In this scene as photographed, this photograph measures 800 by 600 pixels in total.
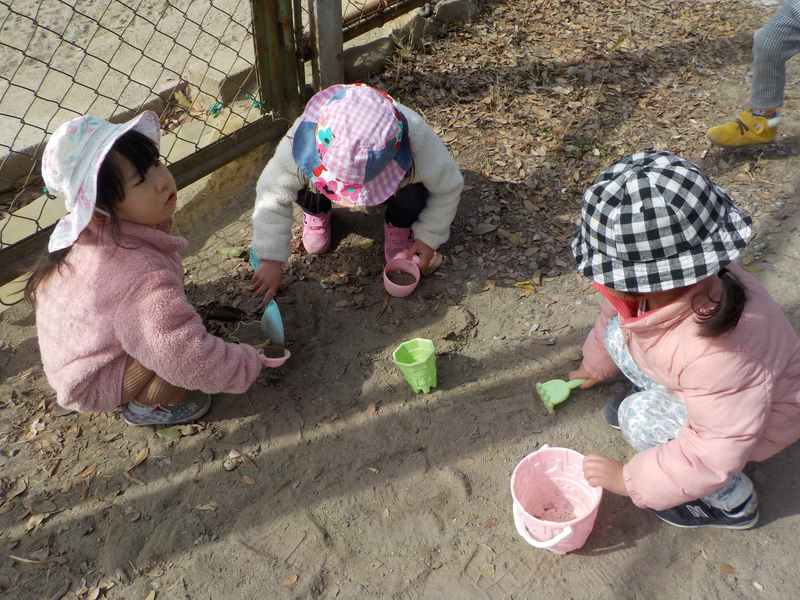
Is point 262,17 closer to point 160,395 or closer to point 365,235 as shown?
point 365,235

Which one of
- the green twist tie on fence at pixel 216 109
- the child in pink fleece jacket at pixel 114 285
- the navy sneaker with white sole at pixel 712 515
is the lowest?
the navy sneaker with white sole at pixel 712 515

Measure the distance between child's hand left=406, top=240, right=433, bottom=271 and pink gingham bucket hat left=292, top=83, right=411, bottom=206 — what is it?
0.54 meters

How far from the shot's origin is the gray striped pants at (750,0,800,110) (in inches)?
132

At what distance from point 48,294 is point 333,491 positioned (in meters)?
1.29

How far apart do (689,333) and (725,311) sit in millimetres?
148

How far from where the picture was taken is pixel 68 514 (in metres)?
2.38

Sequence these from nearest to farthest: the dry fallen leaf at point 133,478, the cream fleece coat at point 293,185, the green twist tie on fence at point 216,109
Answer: the dry fallen leaf at point 133,478
the cream fleece coat at point 293,185
the green twist tie on fence at point 216,109

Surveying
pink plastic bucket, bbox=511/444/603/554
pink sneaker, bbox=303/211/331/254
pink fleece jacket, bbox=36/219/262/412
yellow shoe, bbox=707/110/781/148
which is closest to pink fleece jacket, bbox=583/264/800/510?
pink plastic bucket, bbox=511/444/603/554

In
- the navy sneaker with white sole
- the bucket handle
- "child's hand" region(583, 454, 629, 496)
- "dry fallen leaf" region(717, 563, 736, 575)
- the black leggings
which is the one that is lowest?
"dry fallen leaf" region(717, 563, 736, 575)

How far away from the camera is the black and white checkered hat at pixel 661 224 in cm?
156

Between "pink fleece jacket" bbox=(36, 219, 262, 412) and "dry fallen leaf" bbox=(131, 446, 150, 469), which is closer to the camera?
A: "pink fleece jacket" bbox=(36, 219, 262, 412)

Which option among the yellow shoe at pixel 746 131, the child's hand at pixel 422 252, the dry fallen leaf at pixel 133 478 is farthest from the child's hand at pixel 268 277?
the yellow shoe at pixel 746 131

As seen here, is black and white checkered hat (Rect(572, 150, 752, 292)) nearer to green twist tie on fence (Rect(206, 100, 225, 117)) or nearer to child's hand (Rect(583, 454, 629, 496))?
child's hand (Rect(583, 454, 629, 496))

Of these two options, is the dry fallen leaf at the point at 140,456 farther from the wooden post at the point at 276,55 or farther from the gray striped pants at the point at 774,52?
the gray striped pants at the point at 774,52
